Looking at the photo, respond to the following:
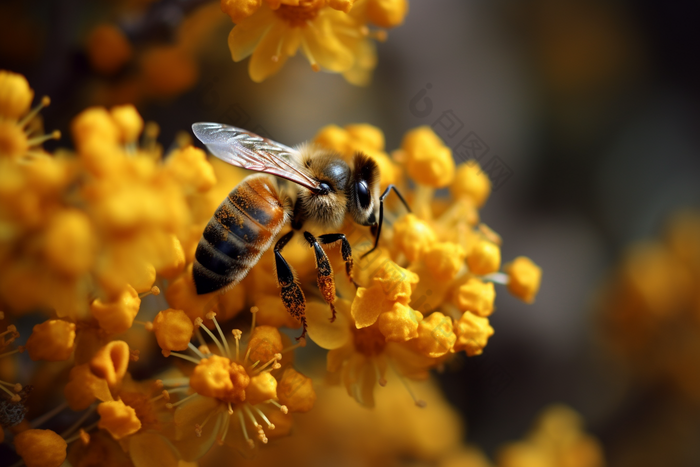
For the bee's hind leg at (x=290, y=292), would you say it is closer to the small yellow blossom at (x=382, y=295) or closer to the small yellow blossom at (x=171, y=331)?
the small yellow blossom at (x=382, y=295)

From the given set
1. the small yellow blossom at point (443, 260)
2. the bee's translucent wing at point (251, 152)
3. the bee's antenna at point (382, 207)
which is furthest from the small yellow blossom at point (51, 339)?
the small yellow blossom at point (443, 260)

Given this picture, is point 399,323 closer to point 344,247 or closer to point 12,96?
point 344,247

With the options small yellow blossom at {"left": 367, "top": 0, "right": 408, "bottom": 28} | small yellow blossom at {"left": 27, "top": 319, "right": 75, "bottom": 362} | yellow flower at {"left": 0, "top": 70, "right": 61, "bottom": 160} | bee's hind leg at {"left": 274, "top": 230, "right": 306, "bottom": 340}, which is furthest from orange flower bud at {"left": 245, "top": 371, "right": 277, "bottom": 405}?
small yellow blossom at {"left": 367, "top": 0, "right": 408, "bottom": 28}

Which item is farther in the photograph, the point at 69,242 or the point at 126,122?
the point at 126,122

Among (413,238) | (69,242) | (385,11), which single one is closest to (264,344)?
(413,238)

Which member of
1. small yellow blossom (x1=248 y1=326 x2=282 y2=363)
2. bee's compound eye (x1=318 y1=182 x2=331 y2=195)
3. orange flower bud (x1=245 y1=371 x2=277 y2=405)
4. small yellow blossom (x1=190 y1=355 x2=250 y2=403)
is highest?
bee's compound eye (x1=318 y1=182 x2=331 y2=195)

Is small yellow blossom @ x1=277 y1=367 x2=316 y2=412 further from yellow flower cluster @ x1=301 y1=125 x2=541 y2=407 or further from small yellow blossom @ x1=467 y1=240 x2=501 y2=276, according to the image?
Result: small yellow blossom @ x1=467 y1=240 x2=501 y2=276
